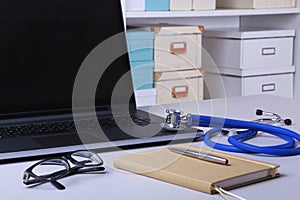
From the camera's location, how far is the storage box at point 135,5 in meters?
2.03

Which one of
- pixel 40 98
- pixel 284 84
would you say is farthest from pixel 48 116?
pixel 284 84

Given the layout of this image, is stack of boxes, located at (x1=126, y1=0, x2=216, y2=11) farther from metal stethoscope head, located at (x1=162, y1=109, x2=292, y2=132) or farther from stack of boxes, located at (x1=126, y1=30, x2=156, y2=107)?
metal stethoscope head, located at (x1=162, y1=109, x2=292, y2=132)

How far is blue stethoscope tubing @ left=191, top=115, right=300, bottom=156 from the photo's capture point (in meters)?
0.83

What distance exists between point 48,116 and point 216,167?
15.5 inches

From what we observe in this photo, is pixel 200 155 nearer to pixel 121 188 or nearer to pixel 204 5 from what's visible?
pixel 121 188

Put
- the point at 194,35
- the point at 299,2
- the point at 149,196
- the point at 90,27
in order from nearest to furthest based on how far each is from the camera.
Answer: the point at 149,196 < the point at 90,27 < the point at 194,35 < the point at 299,2

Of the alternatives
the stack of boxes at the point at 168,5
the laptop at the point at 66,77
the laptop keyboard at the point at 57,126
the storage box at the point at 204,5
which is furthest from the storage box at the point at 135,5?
the laptop keyboard at the point at 57,126

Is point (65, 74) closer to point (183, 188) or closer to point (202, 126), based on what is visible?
point (202, 126)

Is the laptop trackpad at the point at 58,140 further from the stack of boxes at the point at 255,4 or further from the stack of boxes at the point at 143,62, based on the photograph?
the stack of boxes at the point at 255,4

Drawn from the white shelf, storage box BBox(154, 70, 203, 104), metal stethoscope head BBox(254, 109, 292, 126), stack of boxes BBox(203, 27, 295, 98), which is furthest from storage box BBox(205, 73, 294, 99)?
metal stethoscope head BBox(254, 109, 292, 126)

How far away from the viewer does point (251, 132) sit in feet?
3.11

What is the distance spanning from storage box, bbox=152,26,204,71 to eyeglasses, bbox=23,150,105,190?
52.0 inches

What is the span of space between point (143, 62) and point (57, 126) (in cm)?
115

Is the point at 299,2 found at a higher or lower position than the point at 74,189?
higher
